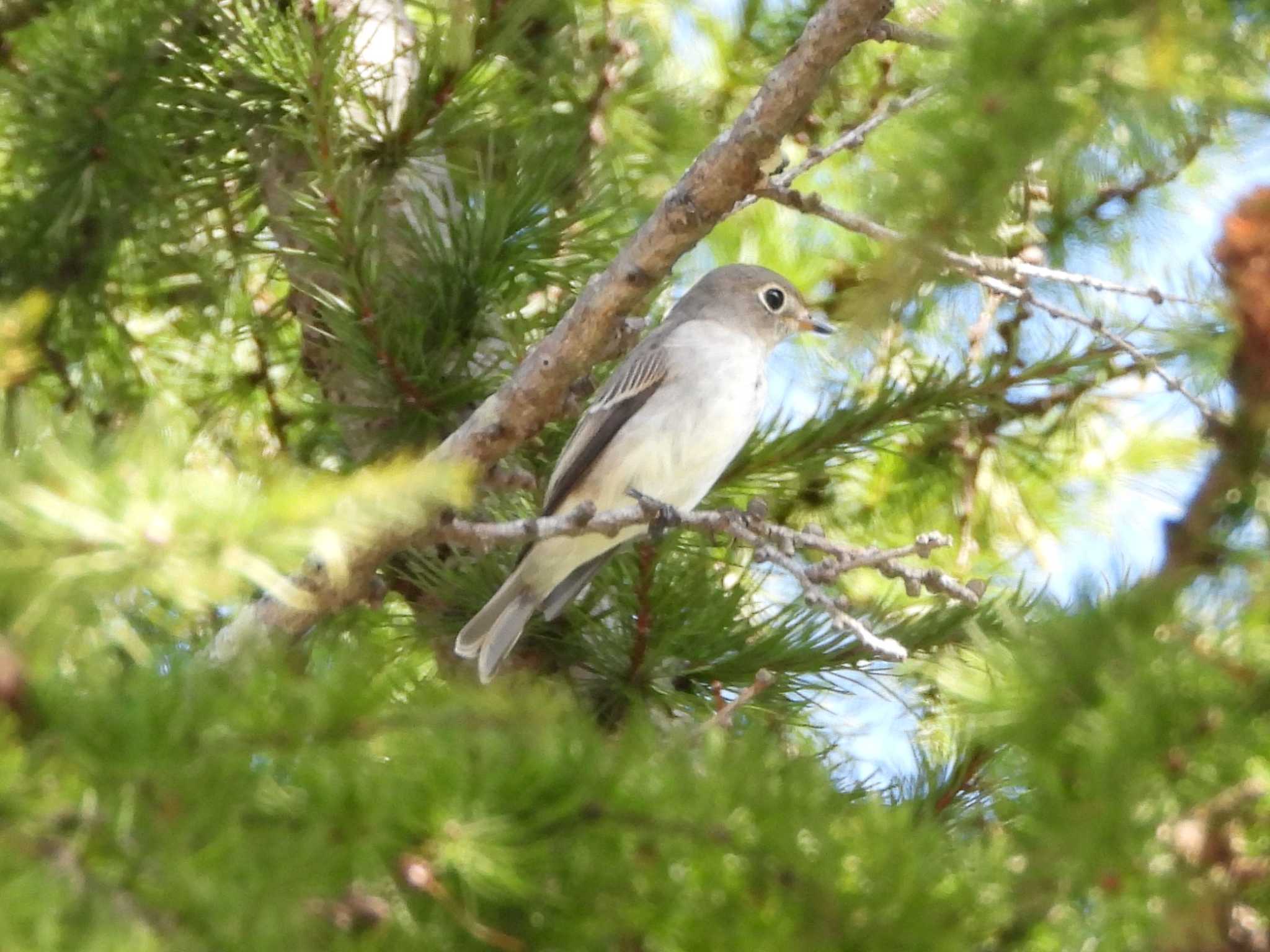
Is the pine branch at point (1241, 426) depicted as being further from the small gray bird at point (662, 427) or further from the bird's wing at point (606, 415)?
the bird's wing at point (606, 415)

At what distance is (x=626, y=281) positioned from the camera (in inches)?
102

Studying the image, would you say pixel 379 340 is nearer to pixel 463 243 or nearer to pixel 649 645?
pixel 463 243

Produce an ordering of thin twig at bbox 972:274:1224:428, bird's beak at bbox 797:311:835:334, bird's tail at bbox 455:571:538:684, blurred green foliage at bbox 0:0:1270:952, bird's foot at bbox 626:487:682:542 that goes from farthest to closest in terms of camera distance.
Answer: bird's beak at bbox 797:311:835:334 → bird's tail at bbox 455:571:538:684 → bird's foot at bbox 626:487:682:542 → thin twig at bbox 972:274:1224:428 → blurred green foliage at bbox 0:0:1270:952

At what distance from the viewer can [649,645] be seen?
2709mm

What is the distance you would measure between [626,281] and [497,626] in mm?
904

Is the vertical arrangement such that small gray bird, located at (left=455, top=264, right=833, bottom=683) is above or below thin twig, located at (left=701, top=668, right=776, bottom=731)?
below

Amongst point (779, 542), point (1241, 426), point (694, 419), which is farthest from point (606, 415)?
point (1241, 426)

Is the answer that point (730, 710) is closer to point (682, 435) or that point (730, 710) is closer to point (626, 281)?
point (626, 281)

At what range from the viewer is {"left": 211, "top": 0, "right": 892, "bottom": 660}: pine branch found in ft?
8.11

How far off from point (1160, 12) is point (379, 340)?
5.78 ft

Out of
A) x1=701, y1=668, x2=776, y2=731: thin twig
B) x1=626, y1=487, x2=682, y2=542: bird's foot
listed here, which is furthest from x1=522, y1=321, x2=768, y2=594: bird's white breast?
x1=701, y1=668, x2=776, y2=731: thin twig

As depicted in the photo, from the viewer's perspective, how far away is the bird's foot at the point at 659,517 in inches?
107

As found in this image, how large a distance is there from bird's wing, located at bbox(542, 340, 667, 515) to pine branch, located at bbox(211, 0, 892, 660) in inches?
25.9

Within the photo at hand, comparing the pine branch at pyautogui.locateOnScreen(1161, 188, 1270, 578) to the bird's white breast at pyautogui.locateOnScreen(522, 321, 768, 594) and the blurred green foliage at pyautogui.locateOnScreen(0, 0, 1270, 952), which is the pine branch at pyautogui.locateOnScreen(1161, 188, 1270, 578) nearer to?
the blurred green foliage at pyautogui.locateOnScreen(0, 0, 1270, 952)
